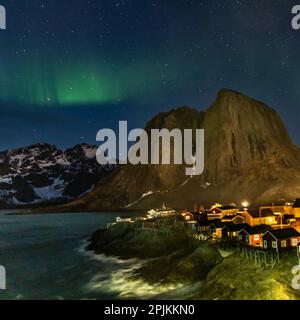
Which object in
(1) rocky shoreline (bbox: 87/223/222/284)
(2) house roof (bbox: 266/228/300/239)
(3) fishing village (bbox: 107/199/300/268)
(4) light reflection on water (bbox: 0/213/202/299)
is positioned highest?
(2) house roof (bbox: 266/228/300/239)

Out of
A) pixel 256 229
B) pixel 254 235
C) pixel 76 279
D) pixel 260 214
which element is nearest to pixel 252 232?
pixel 254 235

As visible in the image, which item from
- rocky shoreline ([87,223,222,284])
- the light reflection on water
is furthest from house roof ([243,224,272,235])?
the light reflection on water

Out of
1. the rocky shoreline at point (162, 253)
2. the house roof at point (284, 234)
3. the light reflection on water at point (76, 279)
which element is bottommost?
the light reflection on water at point (76, 279)

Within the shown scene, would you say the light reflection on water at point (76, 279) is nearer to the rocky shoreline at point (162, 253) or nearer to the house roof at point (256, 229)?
the rocky shoreline at point (162, 253)

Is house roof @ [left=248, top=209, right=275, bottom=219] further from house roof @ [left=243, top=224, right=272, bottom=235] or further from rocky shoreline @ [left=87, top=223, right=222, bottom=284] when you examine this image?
rocky shoreline @ [left=87, top=223, right=222, bottom=284]

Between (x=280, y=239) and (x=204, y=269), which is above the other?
(x=280, y=239)

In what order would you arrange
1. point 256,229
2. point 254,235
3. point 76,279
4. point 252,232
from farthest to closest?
point 76,279 < point 256,229 < point 252,232 < point 254,235

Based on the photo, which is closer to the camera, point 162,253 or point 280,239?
point 280,239

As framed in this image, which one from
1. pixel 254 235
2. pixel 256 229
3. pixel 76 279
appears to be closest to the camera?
pixel 254 235

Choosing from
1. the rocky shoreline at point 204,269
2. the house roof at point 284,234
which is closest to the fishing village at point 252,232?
the house roof at point 284,234

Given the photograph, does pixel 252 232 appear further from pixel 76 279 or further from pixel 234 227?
pixel 76 279

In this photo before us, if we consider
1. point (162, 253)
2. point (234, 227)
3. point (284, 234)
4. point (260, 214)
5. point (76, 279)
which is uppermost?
point (260, 214)

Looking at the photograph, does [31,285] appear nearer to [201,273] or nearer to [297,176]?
[201,273]
